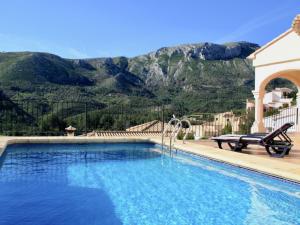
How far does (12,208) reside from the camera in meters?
4.91

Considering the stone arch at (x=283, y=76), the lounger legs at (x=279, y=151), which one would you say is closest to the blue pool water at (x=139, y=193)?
the lounger legs at (x=279, y=151)

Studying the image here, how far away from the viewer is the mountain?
43266mm

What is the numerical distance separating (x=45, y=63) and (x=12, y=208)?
61.1 meters

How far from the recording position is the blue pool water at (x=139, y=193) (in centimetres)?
467

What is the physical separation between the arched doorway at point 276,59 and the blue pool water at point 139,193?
446 centimetres

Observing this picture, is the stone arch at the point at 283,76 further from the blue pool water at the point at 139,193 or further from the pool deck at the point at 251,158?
the blue pool water at the point at 139,193

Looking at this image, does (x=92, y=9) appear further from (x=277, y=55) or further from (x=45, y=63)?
(x=45, y=63)

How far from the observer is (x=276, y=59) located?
11695 mm

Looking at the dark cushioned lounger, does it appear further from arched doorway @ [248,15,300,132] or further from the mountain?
the mountain

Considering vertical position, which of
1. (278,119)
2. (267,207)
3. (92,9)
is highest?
(92,9)

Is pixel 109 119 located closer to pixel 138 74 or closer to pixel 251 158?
pixel 251 158

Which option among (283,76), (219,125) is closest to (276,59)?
(283,76)

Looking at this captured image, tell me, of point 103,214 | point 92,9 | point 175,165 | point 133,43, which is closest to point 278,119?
point 175,165

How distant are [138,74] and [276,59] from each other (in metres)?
81.1
